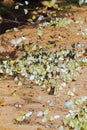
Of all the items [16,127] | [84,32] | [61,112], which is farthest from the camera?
[84,32]

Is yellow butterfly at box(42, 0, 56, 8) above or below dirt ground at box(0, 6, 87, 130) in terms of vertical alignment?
above

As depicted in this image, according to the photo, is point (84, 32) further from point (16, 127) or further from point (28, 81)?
point (16, 127)

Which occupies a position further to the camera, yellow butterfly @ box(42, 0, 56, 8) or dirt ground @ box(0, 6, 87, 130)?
yellow butterfly @ box(42, 0, 56, 8)

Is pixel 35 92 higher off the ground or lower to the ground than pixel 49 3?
lower

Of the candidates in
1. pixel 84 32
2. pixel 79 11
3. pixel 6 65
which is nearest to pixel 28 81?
pixel 6 65

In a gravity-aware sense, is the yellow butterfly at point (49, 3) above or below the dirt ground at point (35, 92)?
above

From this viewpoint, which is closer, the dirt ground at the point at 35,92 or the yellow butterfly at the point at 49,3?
the dirt ground at the point at 35,92

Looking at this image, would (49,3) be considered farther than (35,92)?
Yes

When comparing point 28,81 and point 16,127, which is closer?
point 16,127
